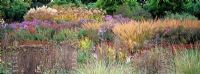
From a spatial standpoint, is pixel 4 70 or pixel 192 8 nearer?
pixel 4 70

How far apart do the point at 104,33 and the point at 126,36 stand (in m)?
1.04

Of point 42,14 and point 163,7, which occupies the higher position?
point 42,14

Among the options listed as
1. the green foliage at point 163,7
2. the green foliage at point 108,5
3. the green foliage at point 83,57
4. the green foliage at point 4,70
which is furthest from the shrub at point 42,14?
the green foliage at point 4,70

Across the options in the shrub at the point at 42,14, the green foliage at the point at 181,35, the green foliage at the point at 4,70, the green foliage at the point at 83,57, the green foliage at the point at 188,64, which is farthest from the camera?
the shrub at the point at 42,14

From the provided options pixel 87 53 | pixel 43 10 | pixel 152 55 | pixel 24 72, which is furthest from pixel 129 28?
pixel 43 10

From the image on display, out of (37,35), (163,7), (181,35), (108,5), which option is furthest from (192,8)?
(181,35)

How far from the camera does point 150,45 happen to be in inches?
485

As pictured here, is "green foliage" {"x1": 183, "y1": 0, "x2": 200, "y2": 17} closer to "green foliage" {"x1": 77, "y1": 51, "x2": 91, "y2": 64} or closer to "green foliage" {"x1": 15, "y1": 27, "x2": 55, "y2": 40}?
"green foliage" {"x1": 15, "y1": 27, "x2": 55, "y2": 40}

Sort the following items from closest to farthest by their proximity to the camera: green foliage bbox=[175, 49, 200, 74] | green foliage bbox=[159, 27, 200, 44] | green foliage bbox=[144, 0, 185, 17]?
1. green foliage bbox=[175, 49, 200, 74]
2. green foliage bbox=[159, 27, 200, 44]
3. green foliage bbox=[144, 0, 185, 17]

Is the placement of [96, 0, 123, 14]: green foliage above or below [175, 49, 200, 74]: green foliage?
below

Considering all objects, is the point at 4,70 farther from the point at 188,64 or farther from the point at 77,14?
the point at 77,14

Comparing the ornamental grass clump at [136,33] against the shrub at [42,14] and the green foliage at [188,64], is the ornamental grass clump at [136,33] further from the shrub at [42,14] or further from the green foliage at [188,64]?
the shrub at [42,14]

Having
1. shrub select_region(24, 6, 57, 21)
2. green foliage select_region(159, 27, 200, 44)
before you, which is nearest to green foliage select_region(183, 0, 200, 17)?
shrub select_region(24, 6, 57, 21)

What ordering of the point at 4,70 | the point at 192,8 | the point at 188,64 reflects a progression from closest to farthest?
1. the point at 188,64
2. the point at 4,70
3. the point at 192,8
